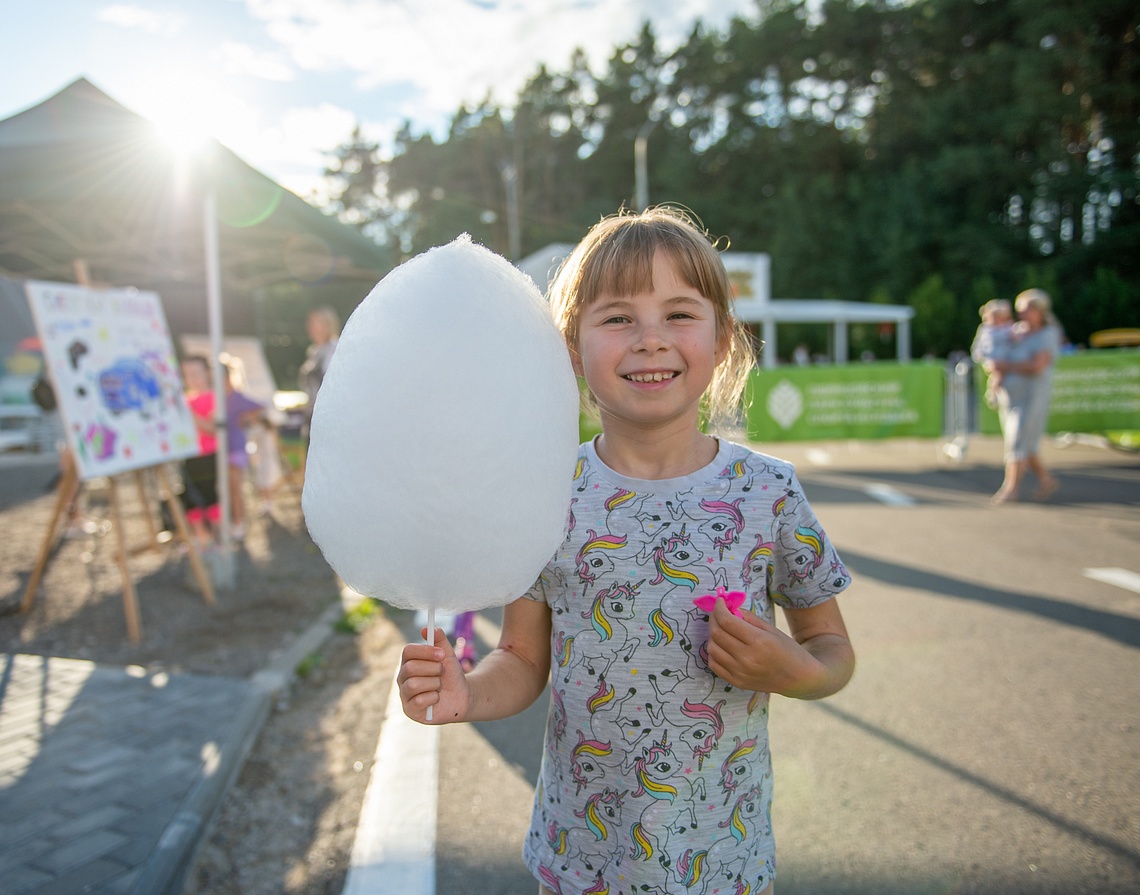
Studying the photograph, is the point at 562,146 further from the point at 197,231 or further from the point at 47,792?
the point at 47,792

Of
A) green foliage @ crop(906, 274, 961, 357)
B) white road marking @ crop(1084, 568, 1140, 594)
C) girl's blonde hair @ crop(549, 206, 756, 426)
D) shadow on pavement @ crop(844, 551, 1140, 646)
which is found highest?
green foliage @ crop(906, 274, 961, 357)

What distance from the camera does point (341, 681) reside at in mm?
3658

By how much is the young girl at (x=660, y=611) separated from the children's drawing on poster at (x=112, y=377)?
3.75 m

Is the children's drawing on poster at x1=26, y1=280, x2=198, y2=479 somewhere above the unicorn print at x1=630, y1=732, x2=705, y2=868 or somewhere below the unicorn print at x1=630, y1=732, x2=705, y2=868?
above

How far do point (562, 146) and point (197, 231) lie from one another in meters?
40.9

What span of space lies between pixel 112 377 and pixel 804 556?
4392mm

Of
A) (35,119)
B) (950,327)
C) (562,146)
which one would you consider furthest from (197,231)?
(562,146)

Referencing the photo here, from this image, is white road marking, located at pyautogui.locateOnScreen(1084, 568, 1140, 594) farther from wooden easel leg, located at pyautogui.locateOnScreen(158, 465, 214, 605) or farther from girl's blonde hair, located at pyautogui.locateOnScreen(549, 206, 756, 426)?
wooden easel leg, located at pyautogui.locateOnScreen(158, 465, 214, 605)

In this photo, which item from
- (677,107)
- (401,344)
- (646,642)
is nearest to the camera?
(401,344)

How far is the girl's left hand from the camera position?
3.59 feet

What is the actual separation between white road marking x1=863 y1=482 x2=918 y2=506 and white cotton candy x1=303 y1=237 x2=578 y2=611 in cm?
688

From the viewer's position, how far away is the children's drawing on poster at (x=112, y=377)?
13.2 feet

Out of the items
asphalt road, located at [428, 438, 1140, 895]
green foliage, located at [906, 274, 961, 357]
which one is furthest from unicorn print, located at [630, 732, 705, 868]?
green foliage, located at [906, 274, 961, 357]

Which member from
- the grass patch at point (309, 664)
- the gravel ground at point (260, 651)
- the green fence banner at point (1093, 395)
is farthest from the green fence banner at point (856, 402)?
the grass patch at point (309, 664)
